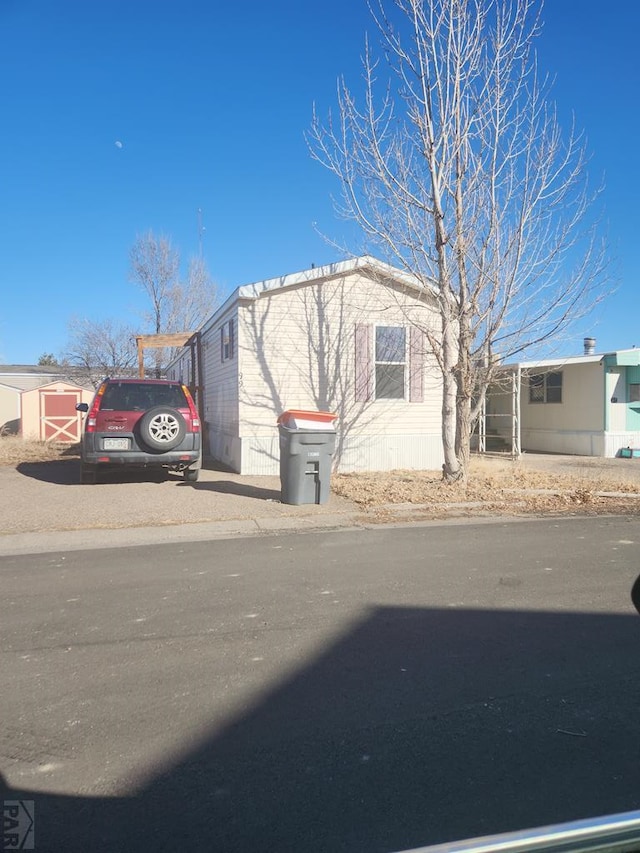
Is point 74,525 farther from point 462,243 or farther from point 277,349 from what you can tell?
point 462,243

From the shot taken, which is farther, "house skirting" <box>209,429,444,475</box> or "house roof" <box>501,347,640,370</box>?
"house roof" <box>501,347,640,370</box>

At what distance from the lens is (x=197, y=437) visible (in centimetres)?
1056

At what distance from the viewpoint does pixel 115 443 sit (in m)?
10.1

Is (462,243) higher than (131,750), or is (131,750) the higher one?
(462,243)

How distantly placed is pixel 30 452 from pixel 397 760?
18.7 m

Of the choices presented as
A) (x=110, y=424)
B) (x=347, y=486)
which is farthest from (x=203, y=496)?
(x=347, y=486)

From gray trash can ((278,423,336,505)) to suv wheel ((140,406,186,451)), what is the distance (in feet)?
6.13

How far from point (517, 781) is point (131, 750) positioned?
1.76 m

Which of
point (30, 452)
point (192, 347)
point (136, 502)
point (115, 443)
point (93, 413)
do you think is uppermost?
point (192, 347)

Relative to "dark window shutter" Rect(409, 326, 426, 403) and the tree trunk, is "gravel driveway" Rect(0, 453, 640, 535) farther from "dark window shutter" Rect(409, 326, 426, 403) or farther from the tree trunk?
"dark window shutter" Rect(409, 326, 426, 403)

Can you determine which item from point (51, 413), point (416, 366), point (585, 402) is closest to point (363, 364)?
point (416, 366)

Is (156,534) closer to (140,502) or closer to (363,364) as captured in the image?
(140,502)

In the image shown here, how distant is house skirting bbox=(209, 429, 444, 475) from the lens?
12.9 m

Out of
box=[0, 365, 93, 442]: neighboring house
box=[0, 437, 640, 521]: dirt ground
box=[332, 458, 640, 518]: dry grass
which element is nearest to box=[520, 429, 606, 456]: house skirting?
box=[0, 437, 640, 521]: dirt ground
